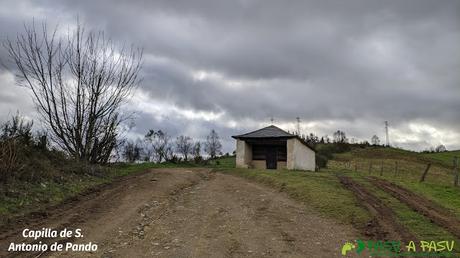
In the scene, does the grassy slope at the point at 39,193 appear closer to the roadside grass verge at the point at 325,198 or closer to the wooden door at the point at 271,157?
the roadside grass verge at the point at 325,198

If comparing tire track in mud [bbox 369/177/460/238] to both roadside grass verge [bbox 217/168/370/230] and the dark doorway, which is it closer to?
roadside grass verge [bbox 217/168/370/230]

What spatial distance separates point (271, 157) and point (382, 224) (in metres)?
19.4

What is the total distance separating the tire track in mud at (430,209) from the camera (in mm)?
10562

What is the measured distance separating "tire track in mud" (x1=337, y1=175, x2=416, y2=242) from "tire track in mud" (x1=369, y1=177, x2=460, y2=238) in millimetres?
1084

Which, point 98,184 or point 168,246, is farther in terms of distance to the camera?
point 98,184

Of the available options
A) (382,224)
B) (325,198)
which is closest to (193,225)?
(382,224)

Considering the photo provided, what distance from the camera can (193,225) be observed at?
1009cm

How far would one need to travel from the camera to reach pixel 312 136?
59.2 metres

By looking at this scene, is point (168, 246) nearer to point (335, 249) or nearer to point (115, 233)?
point (115, 233)

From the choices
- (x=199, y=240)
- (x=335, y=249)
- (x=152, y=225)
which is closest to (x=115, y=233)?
(x=152, y=225)

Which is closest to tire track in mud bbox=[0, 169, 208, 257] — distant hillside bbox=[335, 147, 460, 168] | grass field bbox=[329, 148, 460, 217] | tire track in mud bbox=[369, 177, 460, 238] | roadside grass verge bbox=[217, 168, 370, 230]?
roadside grass verge bbox=[217, 168, 370, 230]

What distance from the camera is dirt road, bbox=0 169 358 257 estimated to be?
802 centimetres

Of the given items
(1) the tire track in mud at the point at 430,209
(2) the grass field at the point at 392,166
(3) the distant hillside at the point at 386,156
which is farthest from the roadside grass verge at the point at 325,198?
(3) the distant hillside at the point at 386,156

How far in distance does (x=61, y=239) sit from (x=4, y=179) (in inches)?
189
